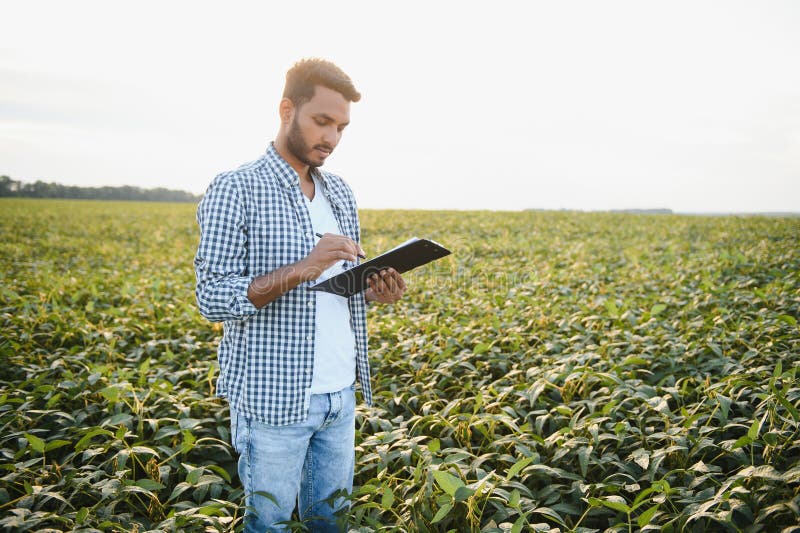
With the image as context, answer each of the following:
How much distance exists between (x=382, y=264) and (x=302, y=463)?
2.83 feet

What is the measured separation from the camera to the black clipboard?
1.78m

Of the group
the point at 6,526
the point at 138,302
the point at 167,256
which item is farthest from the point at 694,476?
the point at 167,256

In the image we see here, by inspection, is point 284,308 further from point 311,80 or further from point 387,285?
point 311,80

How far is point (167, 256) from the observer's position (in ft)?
33.0

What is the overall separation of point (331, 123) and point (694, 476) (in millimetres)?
2355

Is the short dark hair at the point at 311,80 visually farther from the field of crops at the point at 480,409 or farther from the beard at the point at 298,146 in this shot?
the field of crops at the point at 480,409

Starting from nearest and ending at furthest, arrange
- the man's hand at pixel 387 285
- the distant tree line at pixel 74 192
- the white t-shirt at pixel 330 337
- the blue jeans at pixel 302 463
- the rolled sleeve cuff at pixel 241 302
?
1. the rolled sleeve cuff at pixel 241 302
2. the blue jeans at pixel 302 463
3. the white t-shirt at pixel 330 337
4. the man's hand at pixel 387 285
5. the distant tree line at pixel 74 192

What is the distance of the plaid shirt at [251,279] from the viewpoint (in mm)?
1650

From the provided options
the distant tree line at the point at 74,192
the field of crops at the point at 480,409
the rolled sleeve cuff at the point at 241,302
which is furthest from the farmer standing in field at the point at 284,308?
the distant tree line at the point at 74,192

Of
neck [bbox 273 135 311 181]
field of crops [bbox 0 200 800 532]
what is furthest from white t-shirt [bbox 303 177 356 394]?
field of crops [bbox 0 200 800 532]

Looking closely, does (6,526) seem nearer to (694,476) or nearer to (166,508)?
(166,508)

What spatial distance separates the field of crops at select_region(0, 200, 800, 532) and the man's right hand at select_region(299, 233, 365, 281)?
3.28 ft

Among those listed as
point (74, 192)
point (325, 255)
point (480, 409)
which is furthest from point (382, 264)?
point (74, 192)

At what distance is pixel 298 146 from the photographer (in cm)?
184
